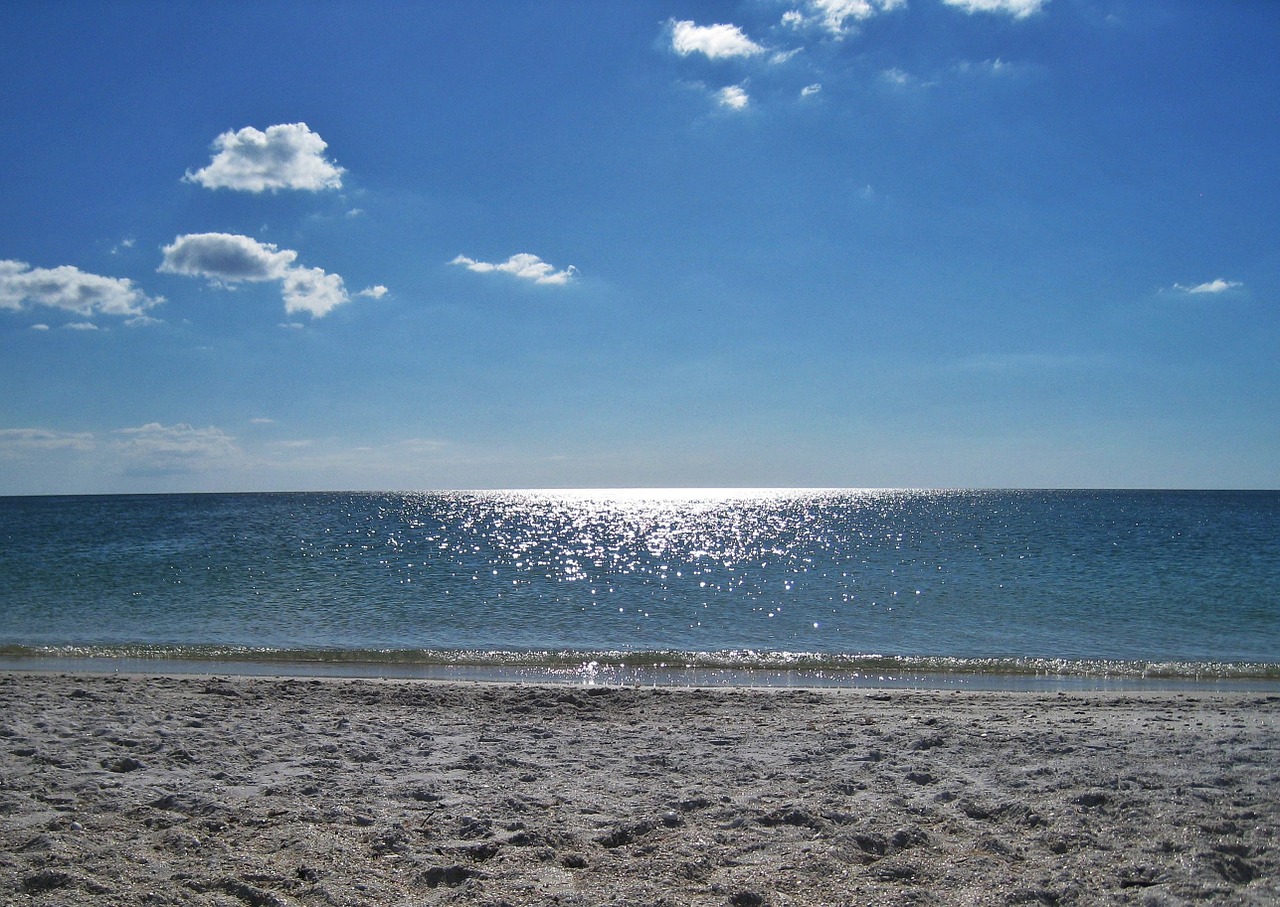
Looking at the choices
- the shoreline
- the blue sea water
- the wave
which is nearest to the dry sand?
the shoreline

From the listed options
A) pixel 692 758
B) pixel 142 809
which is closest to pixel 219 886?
pixel 142 809

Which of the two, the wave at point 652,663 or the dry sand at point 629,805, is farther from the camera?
the wave at point 652,663

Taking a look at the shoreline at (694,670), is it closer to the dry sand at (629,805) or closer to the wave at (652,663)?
the wave at (652,663)

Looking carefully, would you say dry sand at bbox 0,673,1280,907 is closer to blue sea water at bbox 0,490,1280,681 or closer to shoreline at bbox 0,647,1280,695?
shoreline at bbox 0,647,1280,695

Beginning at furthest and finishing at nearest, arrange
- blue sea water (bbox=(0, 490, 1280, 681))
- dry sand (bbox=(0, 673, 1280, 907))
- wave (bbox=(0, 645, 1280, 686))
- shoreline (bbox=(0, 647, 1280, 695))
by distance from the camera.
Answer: blue sea water (bbox=(0, 490, 1280, 681))
wave (bbox=(0, 645, 1280, 686))
shoreline (bbox=(0, 647, 1280, 695))
dry sand (bbox=(0, 673, 1280, 907))

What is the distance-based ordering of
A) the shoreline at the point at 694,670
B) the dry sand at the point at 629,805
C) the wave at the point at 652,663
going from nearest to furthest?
the dry sand at the point at 629,805, the shoreline at the point at 694,670, the wave at the point at 652,663

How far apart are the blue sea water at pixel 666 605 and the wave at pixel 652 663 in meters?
0.07

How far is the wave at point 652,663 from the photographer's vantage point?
49.7 feet

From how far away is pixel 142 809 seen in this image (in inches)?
264

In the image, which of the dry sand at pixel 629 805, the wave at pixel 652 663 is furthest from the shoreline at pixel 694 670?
the dry sand at pixel 629 805

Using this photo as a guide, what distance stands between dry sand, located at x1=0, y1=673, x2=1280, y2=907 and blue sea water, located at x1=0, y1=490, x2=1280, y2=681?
220 inches

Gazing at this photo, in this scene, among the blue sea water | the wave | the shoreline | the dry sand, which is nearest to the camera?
the dry sand

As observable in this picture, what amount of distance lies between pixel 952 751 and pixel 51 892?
7734mm

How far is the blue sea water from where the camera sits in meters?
16.6
